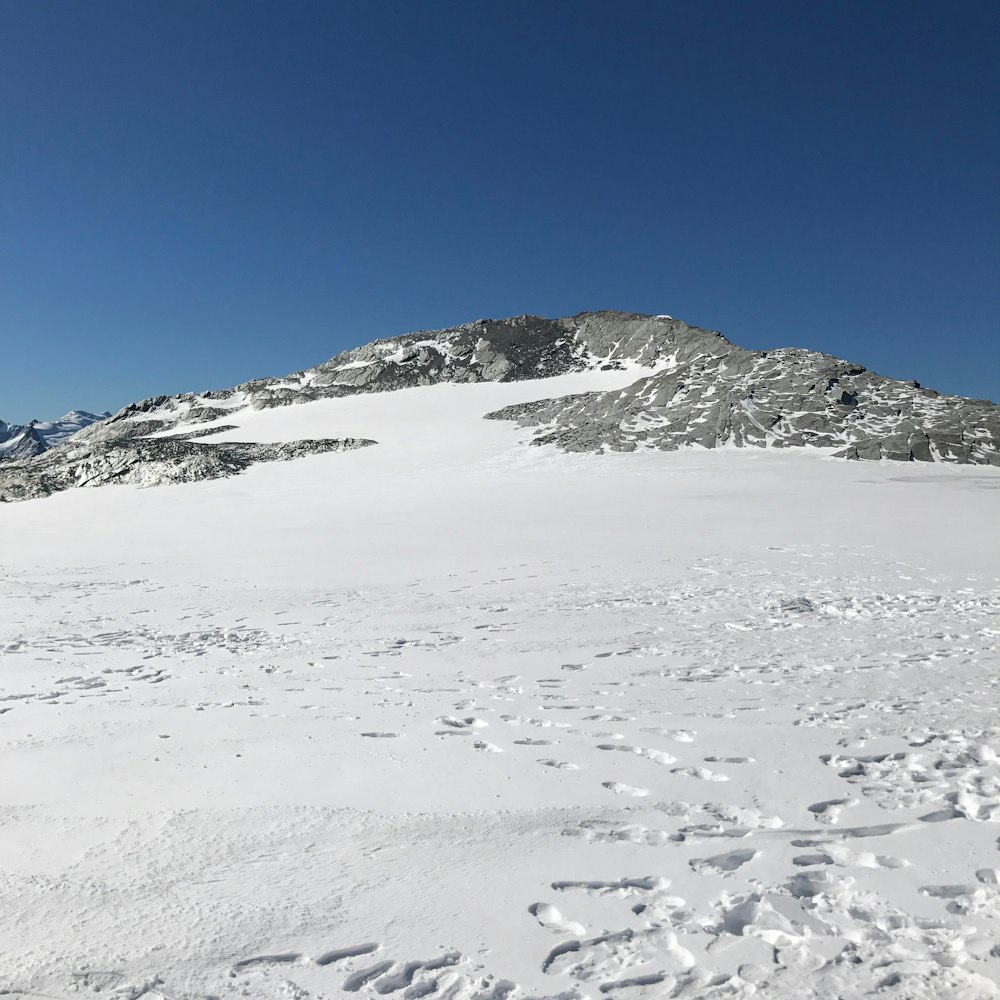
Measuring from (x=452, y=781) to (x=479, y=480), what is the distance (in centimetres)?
2930

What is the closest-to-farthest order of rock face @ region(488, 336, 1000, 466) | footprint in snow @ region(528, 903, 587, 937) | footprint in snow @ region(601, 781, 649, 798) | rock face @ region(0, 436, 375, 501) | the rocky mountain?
footprint in snow @ region(528, 903, 587, 937), footprint in snow @ region(601, 781, 649, 798), rock face @ region(488, 336, 1000, 466), the rocky mountain, rock face @ region(0, 436, 375, 501)

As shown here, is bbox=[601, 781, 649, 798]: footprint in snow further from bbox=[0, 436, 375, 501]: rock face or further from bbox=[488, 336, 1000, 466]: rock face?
bbox=[0, 436, 375, 501]: rock face

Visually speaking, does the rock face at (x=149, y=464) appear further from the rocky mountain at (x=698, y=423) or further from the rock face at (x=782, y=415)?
the rock face at (x=782, y=415)

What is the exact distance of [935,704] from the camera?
22.4 feet

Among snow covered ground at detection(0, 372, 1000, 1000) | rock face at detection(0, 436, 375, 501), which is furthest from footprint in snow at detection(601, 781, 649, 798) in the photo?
rock face at detection(0, 436, 375, 501)

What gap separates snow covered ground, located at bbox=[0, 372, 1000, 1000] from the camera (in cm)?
359

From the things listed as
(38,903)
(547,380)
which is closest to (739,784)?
(38,903)

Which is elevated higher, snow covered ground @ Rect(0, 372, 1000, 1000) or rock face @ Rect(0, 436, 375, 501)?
rock face @ Rect(0, 436, 375, 501)

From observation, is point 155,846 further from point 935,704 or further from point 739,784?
point 935,704

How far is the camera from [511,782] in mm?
5516

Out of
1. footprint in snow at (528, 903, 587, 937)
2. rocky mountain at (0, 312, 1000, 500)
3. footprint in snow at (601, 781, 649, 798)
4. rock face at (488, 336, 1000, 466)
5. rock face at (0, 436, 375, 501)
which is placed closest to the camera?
footprint in snow at (528, 903, 587, 937)

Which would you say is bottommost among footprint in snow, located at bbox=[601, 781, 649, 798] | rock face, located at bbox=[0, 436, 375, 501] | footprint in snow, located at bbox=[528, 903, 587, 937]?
footprint in snow, located at bbox=[528, 903, 587, 937]

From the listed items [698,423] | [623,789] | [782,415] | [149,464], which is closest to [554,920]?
[623,789]

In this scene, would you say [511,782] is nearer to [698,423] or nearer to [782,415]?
[698,423]
